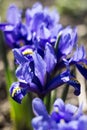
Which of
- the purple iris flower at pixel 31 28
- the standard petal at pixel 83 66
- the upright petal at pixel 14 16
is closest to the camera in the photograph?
the standard petal at pixel 83 66

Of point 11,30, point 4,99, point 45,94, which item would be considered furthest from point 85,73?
point 4,99

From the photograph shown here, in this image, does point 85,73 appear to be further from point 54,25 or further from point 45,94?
point 54,25

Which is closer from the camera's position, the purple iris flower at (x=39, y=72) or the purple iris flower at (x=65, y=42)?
the purple iris flower at (x=39, y=72)

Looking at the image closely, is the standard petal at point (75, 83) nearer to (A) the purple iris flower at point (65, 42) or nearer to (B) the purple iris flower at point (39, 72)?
(B) the purple iris flower at point (39, 72)

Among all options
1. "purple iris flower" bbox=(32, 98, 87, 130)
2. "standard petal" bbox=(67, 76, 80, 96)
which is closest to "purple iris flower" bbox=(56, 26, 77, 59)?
"standard petal" bbox=(67, 76, 80, 96)

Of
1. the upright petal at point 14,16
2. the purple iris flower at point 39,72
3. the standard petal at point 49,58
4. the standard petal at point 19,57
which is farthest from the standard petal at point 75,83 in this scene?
the upright petal at point 14,16
